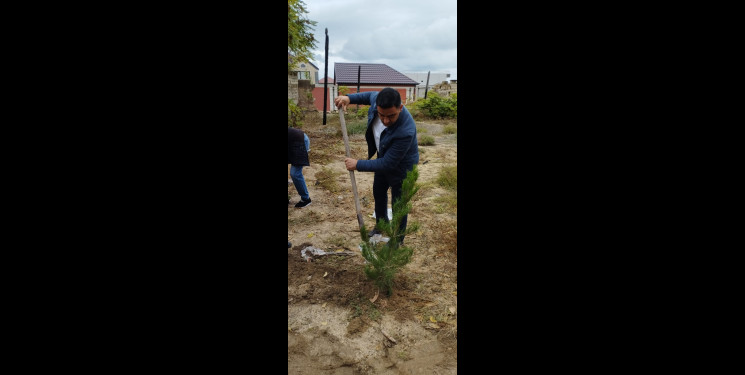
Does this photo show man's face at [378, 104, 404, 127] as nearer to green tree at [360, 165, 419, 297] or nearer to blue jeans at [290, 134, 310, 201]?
green tree at [360, 165, 419, 297]

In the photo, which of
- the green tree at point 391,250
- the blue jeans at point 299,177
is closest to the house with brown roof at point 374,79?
the blue jeans at point 299,177

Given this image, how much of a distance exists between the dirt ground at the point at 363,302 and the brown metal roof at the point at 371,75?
923 inches

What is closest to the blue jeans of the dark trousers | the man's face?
the dark trousers

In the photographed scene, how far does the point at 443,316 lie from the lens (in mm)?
3229

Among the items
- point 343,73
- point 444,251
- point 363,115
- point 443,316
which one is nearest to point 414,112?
point 363,115

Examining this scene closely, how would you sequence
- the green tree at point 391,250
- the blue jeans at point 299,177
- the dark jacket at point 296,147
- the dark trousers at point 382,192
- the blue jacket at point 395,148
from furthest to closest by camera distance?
1. the blue jeans at point 299,177
2. the dark jacket at point 296,147
3. the dark trousers at point 382,192
4. the blue jacket at point 395,148
5. the green tree at point 391,250

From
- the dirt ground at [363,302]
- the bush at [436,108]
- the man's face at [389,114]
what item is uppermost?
the bush at [436,108]

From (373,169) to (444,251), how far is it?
1.59 m

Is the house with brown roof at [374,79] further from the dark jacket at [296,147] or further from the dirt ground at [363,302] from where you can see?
the dirt ground at [363,302]

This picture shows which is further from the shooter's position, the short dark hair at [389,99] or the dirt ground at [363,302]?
the short dark hair at [389,99]

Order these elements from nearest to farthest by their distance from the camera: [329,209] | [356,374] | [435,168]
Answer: [356,374] → [329,209] → [435,168]

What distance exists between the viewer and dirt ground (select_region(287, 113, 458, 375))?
8.87ft

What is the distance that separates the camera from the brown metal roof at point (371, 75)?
28.6m

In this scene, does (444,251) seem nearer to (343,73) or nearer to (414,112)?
(414,112)
